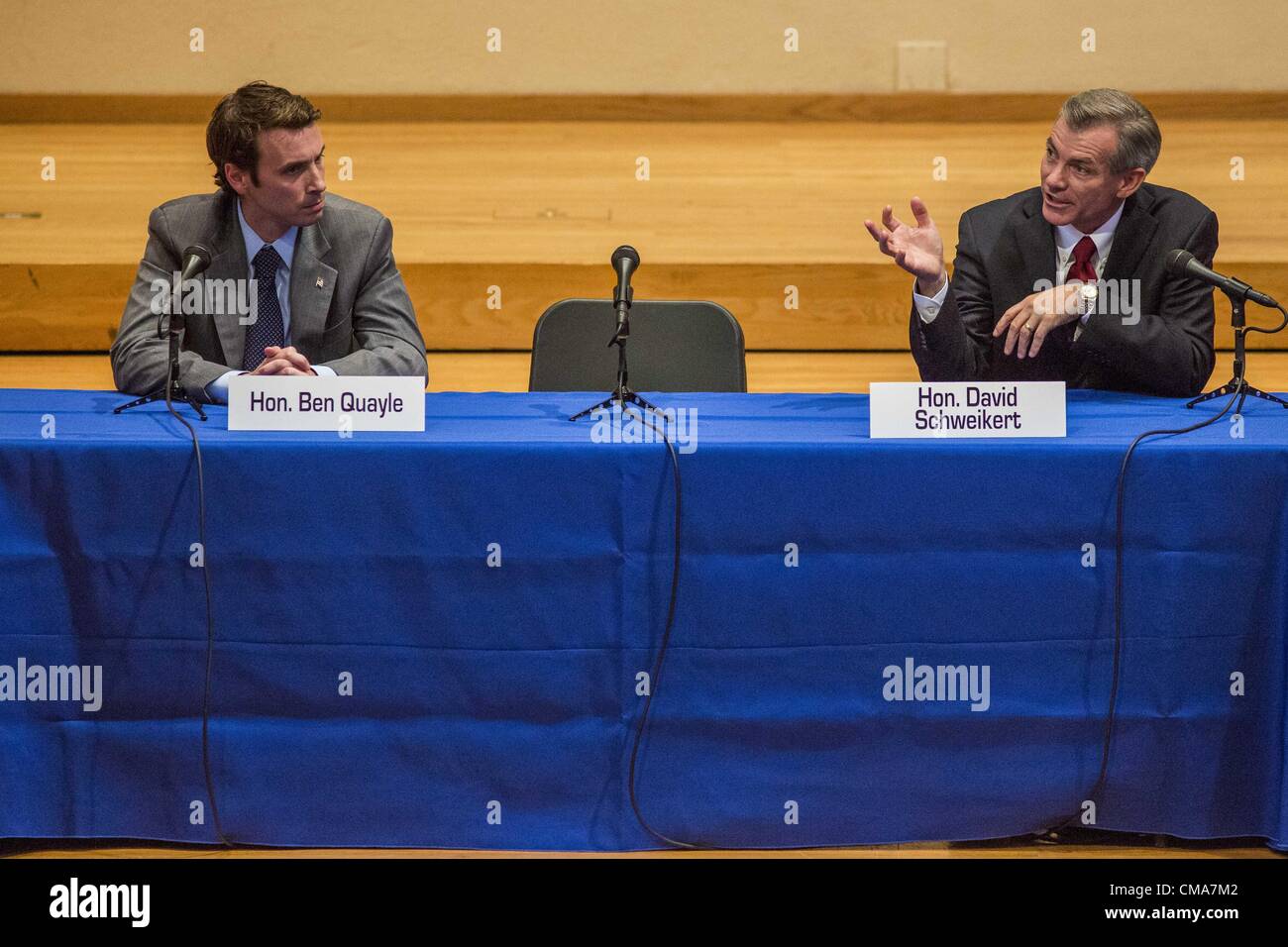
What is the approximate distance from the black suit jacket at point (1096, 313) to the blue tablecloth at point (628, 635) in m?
0.46

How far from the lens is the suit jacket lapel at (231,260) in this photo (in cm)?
266

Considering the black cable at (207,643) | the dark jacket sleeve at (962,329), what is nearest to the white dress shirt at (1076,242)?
the dark jacket sleeve at (962,329)

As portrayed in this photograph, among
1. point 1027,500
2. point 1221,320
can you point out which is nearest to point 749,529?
point 1027,500

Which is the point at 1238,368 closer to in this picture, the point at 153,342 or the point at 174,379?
the point at 174,379

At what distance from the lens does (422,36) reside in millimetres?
5535

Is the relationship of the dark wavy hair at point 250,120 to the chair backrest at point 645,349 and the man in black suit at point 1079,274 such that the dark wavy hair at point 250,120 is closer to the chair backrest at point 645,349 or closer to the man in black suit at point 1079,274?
the chair backrest at point 645,349

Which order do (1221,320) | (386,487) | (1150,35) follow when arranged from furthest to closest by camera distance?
(1150,35), (1221,320), (386,487)

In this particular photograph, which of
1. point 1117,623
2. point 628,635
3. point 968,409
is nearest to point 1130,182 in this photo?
point 968,409

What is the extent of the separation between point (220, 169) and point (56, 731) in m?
1.20

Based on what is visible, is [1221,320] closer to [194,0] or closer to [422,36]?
[422,36]

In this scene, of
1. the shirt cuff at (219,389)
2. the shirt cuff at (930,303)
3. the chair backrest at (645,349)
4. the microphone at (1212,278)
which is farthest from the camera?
the chair backrest at (645,349)

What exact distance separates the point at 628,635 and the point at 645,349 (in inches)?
44.3

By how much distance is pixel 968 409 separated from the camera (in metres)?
2.03

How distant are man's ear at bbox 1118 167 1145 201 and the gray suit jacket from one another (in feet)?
4.75
